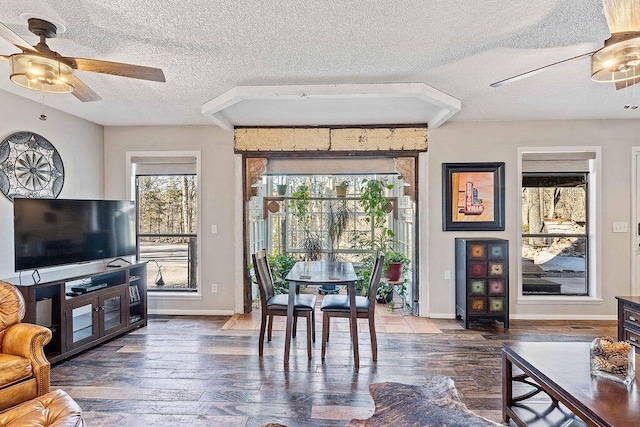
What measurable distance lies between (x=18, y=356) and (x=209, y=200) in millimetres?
2615

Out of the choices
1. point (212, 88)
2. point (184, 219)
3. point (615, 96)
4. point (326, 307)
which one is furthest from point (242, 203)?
point (615, 96)

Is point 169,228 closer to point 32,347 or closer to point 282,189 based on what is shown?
point 282,189

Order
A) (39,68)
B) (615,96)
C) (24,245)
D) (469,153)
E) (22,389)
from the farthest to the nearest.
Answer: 1. (469,153)
2. (615,96)
3. (24,245)
4. (22,389)
5. (39,68)

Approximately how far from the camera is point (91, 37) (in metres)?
2.30

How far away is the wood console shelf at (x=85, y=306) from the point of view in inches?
125

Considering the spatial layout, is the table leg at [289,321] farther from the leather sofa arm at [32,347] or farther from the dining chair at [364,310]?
the leather sofa arm at [32,347]

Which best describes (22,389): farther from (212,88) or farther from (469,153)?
(469,153)

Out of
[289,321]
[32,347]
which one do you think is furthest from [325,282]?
[32,347]

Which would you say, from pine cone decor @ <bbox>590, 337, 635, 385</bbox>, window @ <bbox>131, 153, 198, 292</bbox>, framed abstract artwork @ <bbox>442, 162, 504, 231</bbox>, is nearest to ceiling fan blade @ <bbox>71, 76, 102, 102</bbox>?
window @ <bbox>131, 153, 198, 292</bbox>

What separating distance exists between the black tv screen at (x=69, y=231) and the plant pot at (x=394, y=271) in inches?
131

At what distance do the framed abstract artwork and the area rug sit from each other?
102 inches

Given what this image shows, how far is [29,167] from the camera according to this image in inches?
138

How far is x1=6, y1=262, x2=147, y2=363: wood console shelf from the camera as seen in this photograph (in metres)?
3.19

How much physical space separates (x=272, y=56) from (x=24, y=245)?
269cm
